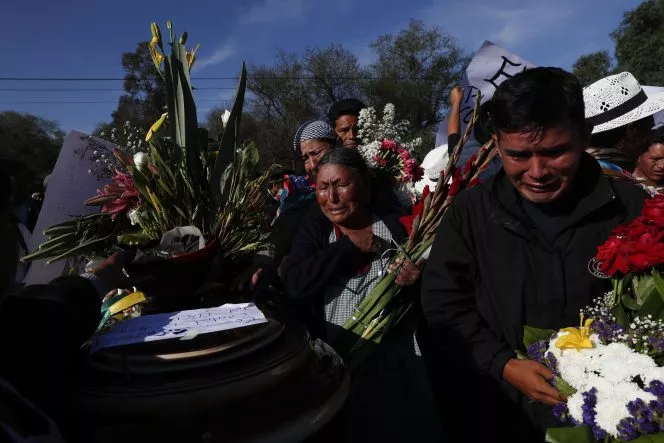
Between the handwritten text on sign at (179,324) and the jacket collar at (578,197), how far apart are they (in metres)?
0.90

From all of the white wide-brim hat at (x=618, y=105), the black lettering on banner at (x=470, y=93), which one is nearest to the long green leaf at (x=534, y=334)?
the white wide-brim hat at (x=618, y=105)

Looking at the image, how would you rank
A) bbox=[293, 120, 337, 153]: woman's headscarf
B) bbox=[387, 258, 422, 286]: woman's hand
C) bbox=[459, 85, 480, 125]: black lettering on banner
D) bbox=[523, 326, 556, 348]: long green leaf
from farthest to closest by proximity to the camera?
bbox=[459, 85, 480, 125]: black lettering on banner < bbox=[293, 120, 337, 153]: woman's headscarf < bbox=[387, 258, 422, 286]: woman's hand < bbox=[523, 326, 556, 348]: long green leaf

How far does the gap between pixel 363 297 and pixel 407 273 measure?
0.81ft

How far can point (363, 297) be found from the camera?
7.14ft

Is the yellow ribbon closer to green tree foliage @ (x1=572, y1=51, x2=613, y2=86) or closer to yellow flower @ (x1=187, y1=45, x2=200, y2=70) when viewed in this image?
yellow flower @ (x1=187, y1=45, x2=200, y2=70)

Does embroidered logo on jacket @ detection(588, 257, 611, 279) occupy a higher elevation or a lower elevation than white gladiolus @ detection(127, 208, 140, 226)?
lower

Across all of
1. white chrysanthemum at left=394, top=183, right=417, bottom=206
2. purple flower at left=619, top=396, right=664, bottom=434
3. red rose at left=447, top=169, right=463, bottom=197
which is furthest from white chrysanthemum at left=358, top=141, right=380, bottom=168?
purple flower at left=619, top=396, right=664, bottom=434

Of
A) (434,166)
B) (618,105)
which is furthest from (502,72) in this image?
(618,105)

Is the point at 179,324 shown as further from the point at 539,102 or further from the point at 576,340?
the point at 539,102

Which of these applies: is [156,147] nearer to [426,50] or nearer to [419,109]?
[419,109]

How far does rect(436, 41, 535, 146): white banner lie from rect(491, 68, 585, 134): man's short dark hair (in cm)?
260

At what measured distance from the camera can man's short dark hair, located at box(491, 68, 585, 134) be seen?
1.54 metres

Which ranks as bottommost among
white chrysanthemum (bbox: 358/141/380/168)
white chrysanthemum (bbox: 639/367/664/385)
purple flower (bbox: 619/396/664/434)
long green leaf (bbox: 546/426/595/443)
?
long green leaf (bbox: 546/426/595/443)

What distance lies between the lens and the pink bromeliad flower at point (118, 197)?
1742 mm
